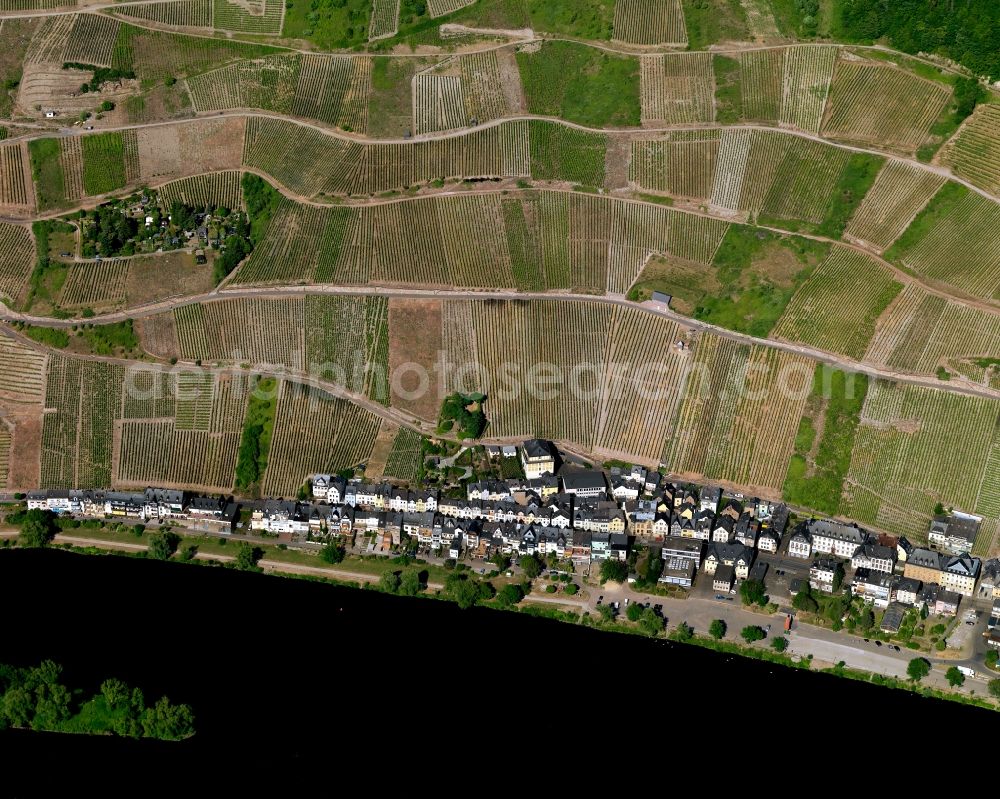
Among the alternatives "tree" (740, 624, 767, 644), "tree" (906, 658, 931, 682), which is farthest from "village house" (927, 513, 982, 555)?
"tree" (740, 624, 767, 644)

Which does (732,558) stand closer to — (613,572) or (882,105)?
(613,572)

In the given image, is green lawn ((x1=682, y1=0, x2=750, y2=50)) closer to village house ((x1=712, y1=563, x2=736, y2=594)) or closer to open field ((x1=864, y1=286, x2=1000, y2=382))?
open field ((x1=864, y1=286, x2=1000, y2=382))

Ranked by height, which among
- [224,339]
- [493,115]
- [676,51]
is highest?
[676,51]

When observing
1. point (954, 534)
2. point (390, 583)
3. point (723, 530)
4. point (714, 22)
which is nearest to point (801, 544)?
point (723, 530)

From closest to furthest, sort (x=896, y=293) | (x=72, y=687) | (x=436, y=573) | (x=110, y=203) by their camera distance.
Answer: (x=72, y=687) < (x=436, y=573) < (x=896, y=293) < (x=110, y=203)

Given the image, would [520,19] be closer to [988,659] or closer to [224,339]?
[224,339]

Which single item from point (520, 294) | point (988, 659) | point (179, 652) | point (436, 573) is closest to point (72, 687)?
point (179, 652)
